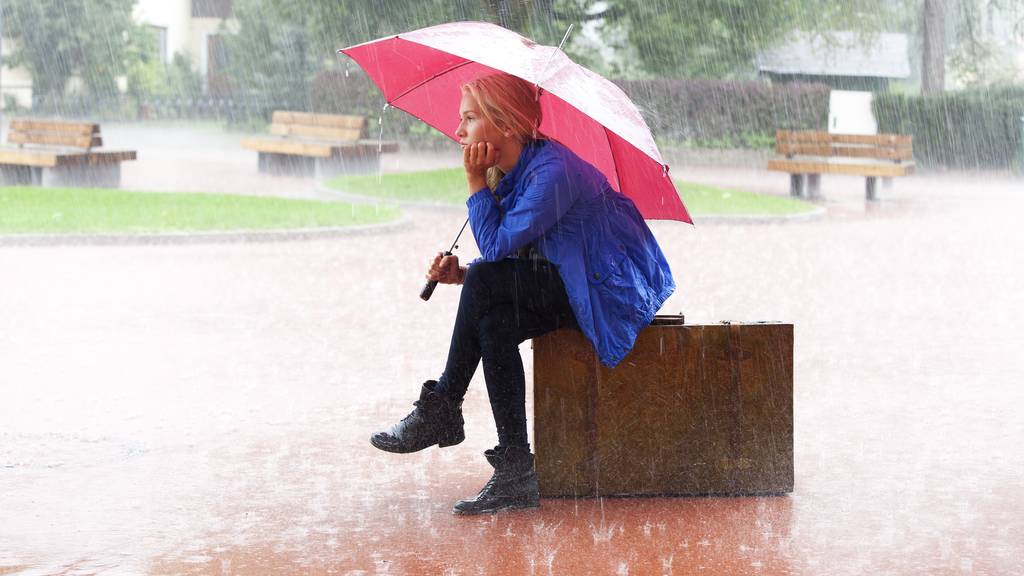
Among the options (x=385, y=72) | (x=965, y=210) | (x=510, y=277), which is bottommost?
(x=965, y=210)

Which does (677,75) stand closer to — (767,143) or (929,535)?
(767,143)

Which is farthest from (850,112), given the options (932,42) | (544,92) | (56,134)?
(544,92)

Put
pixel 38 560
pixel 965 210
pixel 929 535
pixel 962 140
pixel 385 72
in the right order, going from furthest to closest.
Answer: pixel 962 140
pixel 965 210
pixel 385 72
pixel 929 535
pixel 38 560

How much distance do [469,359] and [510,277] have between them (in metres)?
0.34

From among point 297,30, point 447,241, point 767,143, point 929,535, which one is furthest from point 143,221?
point 297,30

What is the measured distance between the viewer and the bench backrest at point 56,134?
19359 mm

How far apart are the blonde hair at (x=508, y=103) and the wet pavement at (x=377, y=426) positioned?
1.34m

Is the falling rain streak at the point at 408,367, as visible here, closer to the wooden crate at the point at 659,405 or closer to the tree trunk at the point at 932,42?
the wooden crate at the point at 659,405

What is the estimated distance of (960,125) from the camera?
29.7 meters

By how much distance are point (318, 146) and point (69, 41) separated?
2395 centimetres

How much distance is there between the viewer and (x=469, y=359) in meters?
4.96

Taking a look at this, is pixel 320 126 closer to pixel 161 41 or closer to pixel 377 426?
pixel 377 426

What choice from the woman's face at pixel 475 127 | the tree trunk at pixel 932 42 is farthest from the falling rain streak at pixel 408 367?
the tree trunk at pixel 932 42

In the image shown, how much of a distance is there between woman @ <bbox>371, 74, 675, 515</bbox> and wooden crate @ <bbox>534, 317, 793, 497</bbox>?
0.10 m
